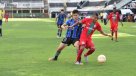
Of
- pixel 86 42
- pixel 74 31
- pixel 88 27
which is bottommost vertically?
pixel 86 42

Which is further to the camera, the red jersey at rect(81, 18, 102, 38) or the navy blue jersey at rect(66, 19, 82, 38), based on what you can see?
the navy blue jersey at rect(66, 19, 82, 38)

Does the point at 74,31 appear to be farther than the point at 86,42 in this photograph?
Result: Yes

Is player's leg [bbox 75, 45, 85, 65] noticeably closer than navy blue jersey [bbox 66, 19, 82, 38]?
Yes

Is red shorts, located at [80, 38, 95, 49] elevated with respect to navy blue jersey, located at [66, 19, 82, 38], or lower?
lower

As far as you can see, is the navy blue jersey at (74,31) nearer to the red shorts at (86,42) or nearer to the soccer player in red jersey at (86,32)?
the soccer player in red jersey at (86,32)

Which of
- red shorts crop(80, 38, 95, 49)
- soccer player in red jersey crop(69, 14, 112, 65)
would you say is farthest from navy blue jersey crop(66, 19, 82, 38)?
red shorts crop(80, 38, 95, 49)

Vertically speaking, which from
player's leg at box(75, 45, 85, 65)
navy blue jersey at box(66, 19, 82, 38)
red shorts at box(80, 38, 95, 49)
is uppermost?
navy blue jersey at box(66, 19, 82, 38)

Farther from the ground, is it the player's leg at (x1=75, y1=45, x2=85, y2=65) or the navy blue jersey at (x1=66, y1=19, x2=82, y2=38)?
the navy blue jersey at (x1=66, y1=19, x2=82, y2=38)

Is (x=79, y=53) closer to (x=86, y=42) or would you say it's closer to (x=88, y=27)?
(x=86, y=42)

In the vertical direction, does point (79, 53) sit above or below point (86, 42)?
below

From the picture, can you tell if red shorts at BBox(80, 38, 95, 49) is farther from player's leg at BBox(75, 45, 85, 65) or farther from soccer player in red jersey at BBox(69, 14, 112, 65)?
player's leg at BBox(75, 45, 85, 65)

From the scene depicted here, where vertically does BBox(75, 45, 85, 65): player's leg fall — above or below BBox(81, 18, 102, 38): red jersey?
below

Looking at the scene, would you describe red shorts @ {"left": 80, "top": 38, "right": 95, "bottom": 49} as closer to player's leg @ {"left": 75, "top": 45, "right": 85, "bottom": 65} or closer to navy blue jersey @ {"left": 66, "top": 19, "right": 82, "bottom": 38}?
player's leg @ {"left": 75, "top": 45, "right": 85, "bottom": 65}

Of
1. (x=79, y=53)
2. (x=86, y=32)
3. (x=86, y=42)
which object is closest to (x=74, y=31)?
(x=86, y=32)
